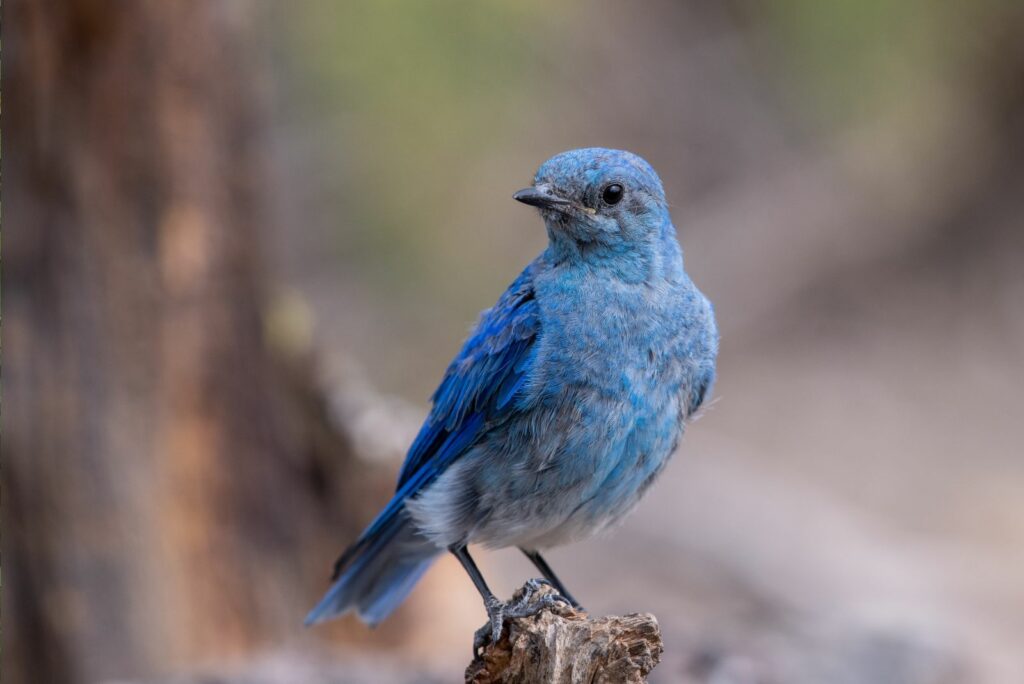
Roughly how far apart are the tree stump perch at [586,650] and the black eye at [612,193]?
143cm

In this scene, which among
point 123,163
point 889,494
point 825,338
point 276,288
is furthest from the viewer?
point 825,338

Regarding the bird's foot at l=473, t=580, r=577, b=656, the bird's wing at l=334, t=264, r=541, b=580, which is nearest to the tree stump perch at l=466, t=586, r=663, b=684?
the bird's foot at l=473, t=580, r=577, b=656

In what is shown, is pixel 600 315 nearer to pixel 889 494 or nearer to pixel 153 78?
pixel 153 78

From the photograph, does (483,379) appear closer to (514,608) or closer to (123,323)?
(514,608)

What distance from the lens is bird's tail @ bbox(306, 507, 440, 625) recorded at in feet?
16.3

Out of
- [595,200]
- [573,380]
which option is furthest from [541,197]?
[573,380]

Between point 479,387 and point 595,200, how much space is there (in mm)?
779

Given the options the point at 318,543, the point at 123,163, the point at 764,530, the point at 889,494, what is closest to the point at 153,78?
the point at 123,163

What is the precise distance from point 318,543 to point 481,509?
283 centimetres

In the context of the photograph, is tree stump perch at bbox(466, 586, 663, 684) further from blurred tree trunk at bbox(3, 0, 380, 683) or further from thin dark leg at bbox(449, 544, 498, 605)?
blurred tree trunk at bbox(3, 0, 380, 683)

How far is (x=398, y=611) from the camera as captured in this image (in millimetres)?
7062

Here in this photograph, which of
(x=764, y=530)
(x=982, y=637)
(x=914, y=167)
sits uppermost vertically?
(x=914, y=167)

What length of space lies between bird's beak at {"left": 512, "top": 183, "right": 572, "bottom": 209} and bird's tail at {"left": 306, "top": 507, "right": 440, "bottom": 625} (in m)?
1.43

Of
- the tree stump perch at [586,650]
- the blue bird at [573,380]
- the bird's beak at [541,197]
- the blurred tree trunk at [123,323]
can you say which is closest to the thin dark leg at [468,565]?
the blue bird at [573,380]
